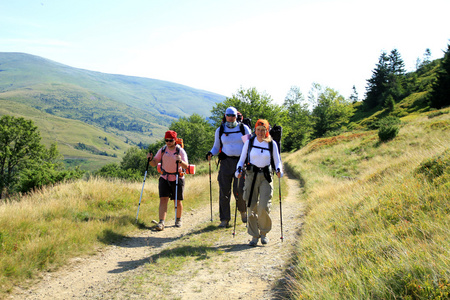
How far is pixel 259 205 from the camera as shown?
5988mm

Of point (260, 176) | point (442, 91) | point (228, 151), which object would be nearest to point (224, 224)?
point (228, 151)

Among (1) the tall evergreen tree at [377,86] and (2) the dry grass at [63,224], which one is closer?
(2) the dry grass at [63,224]

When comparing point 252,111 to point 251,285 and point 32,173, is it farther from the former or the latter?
point 251,285

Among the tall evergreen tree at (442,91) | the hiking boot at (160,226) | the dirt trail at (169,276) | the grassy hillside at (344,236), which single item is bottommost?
the hiking boot at (160,226)

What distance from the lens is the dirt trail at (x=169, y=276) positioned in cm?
Answer: 409

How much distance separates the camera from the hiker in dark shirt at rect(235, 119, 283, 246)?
596 centimetres

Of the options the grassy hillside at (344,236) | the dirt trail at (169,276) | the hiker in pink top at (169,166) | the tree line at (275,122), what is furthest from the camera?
the tree line at (275,122)

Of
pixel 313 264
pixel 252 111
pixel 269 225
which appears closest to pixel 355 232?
pixel 313 264

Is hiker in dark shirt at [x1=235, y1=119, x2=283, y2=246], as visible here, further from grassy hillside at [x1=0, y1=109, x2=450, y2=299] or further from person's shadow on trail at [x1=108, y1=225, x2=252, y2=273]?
grassy hillside at [x1=0, y1=109, x2=450, y2=299]

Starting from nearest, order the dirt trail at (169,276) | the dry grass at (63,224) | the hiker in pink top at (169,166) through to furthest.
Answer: the dirt trail at (169,276), the dry grass at (63,224), the hiker in pink top at (169,166)

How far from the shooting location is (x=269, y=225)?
19.9ft

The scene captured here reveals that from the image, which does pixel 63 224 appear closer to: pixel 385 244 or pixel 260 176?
pixel 260 176

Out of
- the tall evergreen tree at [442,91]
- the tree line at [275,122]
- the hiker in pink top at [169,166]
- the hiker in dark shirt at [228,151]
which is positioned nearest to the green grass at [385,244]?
the hiker in dark shirt at [228,151]

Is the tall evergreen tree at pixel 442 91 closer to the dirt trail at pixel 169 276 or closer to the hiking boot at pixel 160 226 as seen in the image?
the dirt trail at pixel 169 276
